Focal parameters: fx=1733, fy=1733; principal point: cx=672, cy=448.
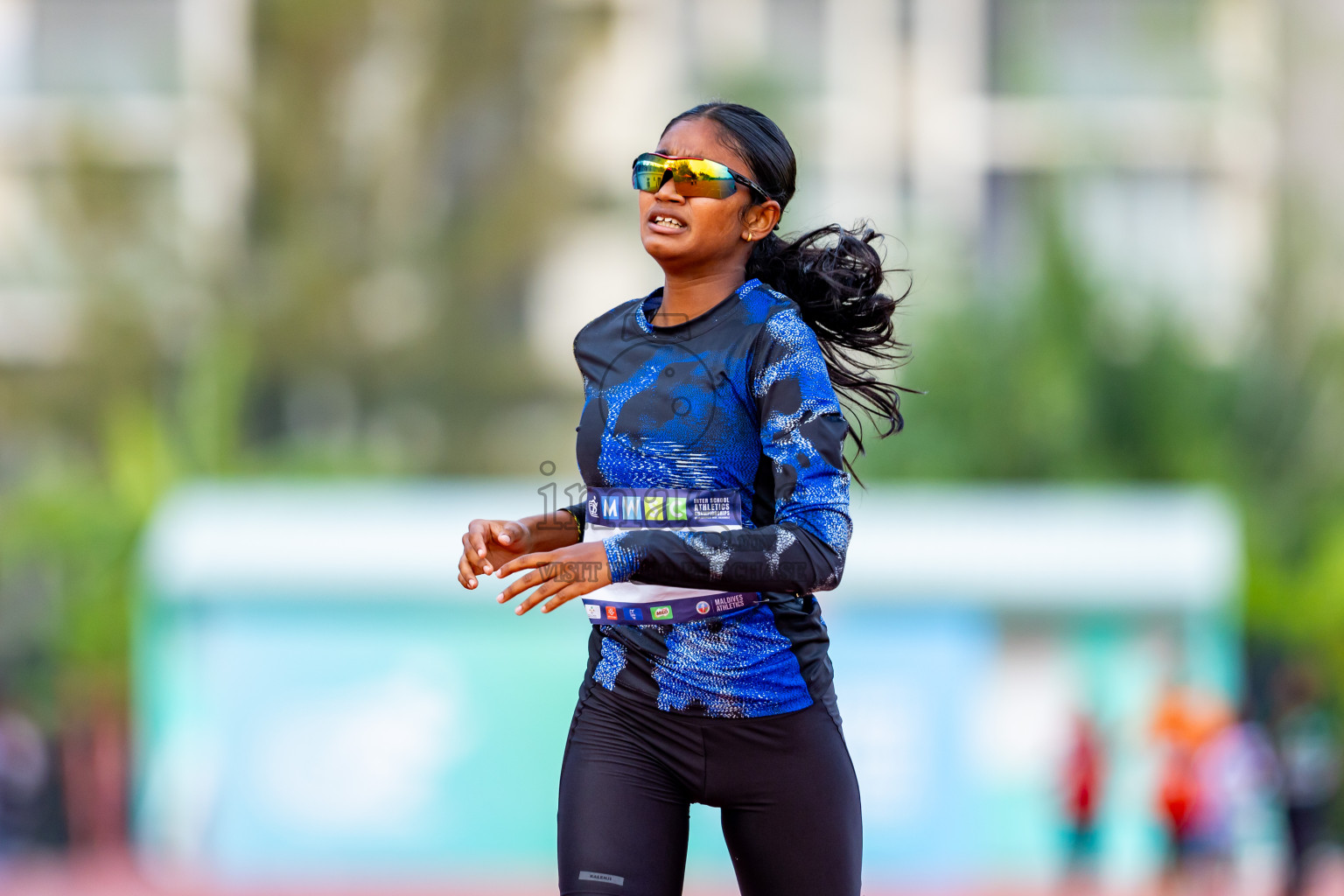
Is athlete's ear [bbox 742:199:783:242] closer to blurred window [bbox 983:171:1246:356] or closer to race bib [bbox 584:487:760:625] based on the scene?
race bib [bbox 584:487:760:625]

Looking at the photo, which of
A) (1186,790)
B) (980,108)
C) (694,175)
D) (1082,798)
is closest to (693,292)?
(694,175)

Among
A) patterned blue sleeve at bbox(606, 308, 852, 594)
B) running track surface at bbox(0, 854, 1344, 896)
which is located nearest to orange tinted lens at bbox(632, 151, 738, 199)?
patterned blue sleeve at bbox(606, 308, 852, 594)

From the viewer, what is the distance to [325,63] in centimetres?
2767

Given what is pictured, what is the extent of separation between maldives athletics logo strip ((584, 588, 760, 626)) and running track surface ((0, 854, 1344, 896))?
30.8ft

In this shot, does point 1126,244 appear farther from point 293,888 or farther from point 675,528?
point 675,528

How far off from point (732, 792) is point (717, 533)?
534 mm

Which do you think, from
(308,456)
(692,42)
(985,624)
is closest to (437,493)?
(985,624)

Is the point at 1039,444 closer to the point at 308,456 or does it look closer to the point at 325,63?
the point at 308,456

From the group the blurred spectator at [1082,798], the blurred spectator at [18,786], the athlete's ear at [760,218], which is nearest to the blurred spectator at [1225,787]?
the blurred spectator at [1082,798]

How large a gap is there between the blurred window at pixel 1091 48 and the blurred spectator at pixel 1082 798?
19.4 metres

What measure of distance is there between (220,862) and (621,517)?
1061 centimetres

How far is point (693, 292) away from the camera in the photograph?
3.33 metres

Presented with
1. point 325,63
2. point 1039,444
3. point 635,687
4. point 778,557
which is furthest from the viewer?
point 325,63

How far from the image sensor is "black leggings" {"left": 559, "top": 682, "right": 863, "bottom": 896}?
3172mm
